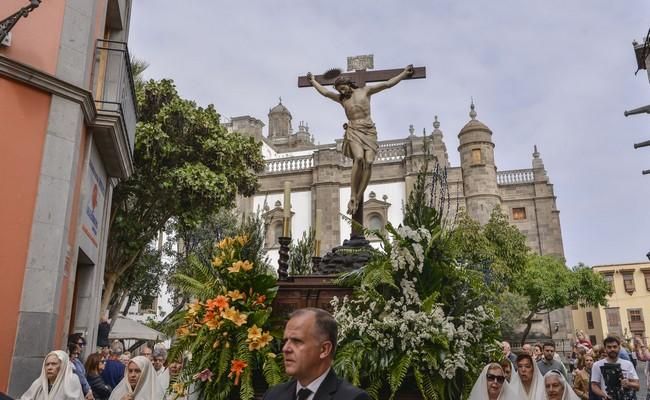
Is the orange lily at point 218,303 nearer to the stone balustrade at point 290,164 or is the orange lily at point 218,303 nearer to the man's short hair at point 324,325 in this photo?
the man's short hair at point 324,325

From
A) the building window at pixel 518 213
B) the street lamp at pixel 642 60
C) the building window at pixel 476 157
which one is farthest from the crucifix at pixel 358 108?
the building window at pixel 518 213

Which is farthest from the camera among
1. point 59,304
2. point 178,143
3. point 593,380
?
point 178,143

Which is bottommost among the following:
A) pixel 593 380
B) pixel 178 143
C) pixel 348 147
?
pixel 593 380

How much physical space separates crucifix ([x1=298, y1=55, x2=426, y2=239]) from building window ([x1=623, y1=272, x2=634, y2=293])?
191 feet

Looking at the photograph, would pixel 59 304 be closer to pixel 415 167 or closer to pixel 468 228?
pixel 468 228

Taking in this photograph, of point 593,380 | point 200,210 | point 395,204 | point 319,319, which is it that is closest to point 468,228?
→ point 395,204

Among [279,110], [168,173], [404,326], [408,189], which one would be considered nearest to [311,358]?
[404,326]

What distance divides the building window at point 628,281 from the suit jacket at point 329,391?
62.5m

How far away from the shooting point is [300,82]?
24.4ft

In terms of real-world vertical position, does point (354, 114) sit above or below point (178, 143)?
below

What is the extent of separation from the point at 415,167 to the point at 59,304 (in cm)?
2925

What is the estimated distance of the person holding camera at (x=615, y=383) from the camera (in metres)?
5.89

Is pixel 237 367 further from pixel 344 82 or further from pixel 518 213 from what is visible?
pixel 518 213

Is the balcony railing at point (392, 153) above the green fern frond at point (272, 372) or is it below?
above
